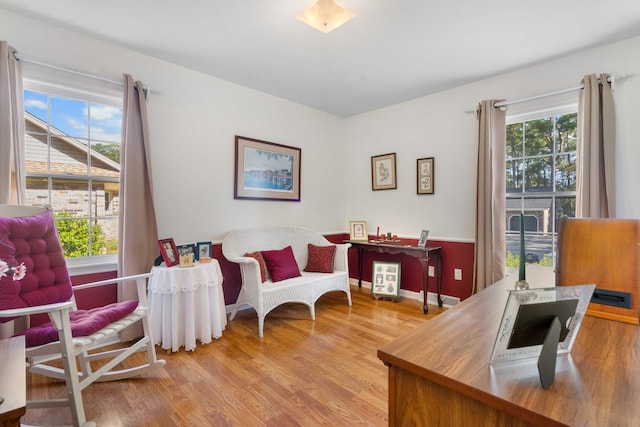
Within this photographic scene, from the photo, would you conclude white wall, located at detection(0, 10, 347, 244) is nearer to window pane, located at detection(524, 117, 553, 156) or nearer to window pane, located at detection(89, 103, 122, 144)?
window pane, located at detection(89, 103, 122, 144)

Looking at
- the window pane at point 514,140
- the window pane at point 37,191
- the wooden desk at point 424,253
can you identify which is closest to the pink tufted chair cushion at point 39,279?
the window pane at point 37,191

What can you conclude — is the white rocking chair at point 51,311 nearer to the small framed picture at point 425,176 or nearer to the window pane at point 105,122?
the window pane at point 105,122

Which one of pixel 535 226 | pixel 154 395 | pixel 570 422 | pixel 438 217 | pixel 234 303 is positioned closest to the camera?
pixel 570 422

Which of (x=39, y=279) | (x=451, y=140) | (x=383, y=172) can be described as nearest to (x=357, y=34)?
(x=451, y=140)

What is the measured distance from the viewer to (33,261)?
1.76 metres

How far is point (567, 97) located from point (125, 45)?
3855mm

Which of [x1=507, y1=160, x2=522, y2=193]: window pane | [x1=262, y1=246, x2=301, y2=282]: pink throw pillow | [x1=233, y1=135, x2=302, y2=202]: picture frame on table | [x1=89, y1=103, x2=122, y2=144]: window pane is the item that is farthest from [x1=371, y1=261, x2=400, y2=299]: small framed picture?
[x1=89, y1=103, x2=122, y2=144]: window pane

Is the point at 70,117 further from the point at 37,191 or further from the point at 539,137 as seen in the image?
the point at 539,137

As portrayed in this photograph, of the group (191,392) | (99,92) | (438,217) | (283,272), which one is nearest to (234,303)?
(283,272)

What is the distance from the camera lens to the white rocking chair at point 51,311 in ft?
4.90

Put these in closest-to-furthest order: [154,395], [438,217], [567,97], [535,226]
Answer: [154,395], [567,97], [535,226], [438,217]

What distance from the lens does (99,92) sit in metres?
2.50

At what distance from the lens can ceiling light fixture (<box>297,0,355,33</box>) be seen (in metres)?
1.96

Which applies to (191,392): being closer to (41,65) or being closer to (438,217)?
(41,65)
